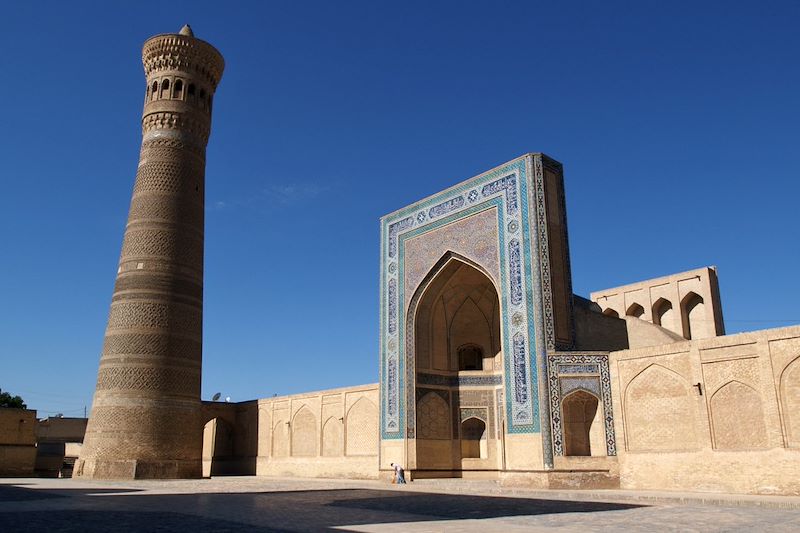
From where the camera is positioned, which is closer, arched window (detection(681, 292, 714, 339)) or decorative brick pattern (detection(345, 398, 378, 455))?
decorative brick pattern (detection(345, 398, 378, 455))

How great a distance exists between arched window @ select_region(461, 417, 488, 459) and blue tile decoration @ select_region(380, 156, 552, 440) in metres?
0.87

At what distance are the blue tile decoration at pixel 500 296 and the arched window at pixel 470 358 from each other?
1.05 meters

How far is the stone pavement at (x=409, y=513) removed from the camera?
5.79 m

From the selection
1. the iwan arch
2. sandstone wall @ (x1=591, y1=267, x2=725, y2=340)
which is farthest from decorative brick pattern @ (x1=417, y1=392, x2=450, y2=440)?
sandstone wall @ (x1=591, y1=267, x2=725, y2=340)

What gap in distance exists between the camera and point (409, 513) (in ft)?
23.8

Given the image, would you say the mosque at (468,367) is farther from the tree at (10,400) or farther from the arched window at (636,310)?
the tree at (10,400)

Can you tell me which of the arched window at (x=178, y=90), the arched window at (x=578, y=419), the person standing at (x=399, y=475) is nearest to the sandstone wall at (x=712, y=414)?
the arched window at (x=578, y=419)

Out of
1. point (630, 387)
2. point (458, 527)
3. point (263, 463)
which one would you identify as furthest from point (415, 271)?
point (458, 527)

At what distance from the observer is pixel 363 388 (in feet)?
56.7

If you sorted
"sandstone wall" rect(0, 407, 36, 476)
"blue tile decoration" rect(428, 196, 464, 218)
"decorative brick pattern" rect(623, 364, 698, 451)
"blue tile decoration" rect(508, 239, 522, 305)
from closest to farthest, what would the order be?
"decorative brick pattern" rect(623, 364, 698, 451) → "blue tile decoration" rect(508, 239, 522, 305) → "blue tile decoration" rect(428, 196, 464, 218) → "sandstone wall" rect(0, 407, 36, 476)

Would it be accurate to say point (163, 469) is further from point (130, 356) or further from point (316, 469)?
point (316, 469)

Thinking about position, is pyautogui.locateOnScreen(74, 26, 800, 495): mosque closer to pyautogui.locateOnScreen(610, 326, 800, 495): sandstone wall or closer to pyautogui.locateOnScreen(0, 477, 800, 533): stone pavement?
pyautogui.locateOnScreen(610, 326, 800, 495): sandstone wall

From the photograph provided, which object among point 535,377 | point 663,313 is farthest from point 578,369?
point 663,313

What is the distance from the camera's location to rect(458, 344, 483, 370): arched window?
1695cm
